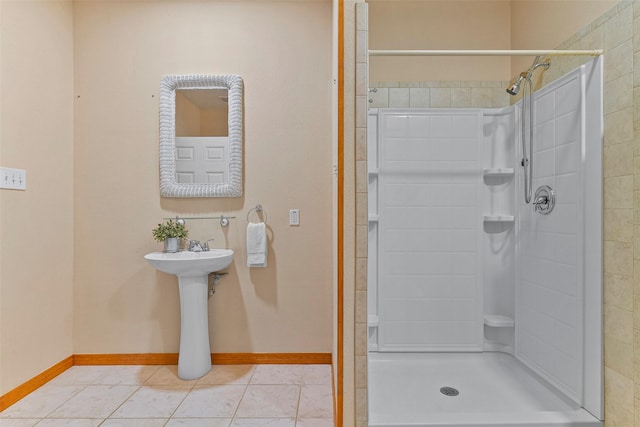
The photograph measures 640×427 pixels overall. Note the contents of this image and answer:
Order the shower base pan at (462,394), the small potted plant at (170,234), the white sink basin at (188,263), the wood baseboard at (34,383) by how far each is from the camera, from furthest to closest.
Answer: the small potted plant at (170,234)
the white sink basin at (188,263)
the wood baseboard at (34,383)
the shower base pan at (462,394)

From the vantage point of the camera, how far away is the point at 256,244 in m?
2.25

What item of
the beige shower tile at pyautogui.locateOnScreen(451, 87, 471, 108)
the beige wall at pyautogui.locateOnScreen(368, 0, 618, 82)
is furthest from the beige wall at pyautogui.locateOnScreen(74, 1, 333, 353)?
the beige shower tile at pyautogui.locateOnScreen(451, 87, 471, 108)

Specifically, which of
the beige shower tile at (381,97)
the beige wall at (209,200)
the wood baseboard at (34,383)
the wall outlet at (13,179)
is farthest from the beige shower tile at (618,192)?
the wood baseboard at (34,383)

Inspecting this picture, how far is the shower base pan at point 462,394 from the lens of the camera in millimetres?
1417

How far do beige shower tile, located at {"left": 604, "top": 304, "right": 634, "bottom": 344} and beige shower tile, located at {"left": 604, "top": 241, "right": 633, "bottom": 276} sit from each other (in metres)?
0.15

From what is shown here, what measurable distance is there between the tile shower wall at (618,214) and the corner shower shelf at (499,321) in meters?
0.68

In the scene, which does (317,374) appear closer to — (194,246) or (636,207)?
(194,246)

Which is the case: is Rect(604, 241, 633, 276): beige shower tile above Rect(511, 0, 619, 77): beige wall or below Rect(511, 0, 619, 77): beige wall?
below

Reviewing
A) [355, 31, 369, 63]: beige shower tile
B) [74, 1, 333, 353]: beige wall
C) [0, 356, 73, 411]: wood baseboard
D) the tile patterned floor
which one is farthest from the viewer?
[74, 1, 333, 353]: beige wall

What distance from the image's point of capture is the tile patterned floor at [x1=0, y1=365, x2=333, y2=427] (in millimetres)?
1706

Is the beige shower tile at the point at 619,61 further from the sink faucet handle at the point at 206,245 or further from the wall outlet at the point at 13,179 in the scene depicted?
the wall outlet at the point at 13,179

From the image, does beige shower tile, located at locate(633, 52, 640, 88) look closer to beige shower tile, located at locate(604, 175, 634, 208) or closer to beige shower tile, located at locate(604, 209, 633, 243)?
Result: beige shower tile, located at locate(604, 175, 634, 208)

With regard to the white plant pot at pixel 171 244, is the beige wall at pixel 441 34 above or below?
above

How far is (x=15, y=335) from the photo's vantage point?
6.19 ft
